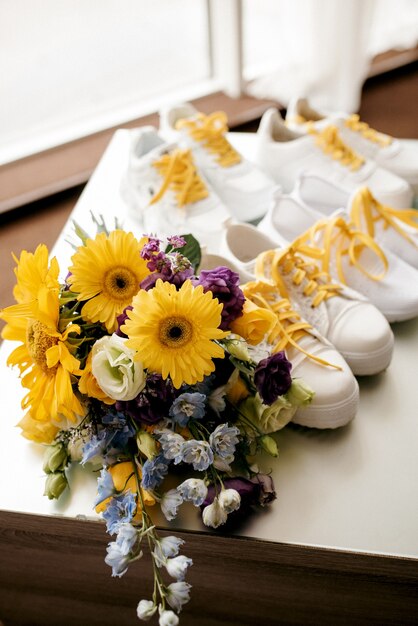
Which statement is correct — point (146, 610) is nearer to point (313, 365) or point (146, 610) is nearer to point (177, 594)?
point (177, 594)

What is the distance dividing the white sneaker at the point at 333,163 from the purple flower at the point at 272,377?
61 centimetres

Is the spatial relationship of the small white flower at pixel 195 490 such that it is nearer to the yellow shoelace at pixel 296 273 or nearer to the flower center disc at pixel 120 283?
the flower center disc at pixel 120 283

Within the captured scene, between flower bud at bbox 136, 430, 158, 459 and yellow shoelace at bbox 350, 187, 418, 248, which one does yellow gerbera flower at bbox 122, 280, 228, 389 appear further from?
yellow shoelace at bbox 350, 187, 418, 248

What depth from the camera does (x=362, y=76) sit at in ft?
6.71

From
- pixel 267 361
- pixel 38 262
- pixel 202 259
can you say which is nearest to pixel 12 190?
pixel 202 259

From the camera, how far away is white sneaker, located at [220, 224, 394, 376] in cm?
80

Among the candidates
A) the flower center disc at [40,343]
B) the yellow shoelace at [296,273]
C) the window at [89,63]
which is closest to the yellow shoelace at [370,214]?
the yellow shoelace at [296,273]

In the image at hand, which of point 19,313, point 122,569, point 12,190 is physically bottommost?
point 12,190

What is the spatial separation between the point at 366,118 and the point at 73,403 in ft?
6.00

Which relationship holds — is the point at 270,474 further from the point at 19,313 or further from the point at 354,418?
the point at 19,313

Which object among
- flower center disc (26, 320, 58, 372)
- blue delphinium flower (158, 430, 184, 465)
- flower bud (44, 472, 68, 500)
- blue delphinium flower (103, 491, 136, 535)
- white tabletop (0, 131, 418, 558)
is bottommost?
white tabletop (0, 131, 418, 558)

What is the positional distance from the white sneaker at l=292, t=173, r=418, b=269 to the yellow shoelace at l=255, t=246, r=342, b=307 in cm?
14

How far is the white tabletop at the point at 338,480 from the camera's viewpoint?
2.19 ft

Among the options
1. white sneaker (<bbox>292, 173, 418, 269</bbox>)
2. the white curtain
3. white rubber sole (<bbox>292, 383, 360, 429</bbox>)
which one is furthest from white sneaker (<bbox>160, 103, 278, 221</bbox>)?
the white curtain
